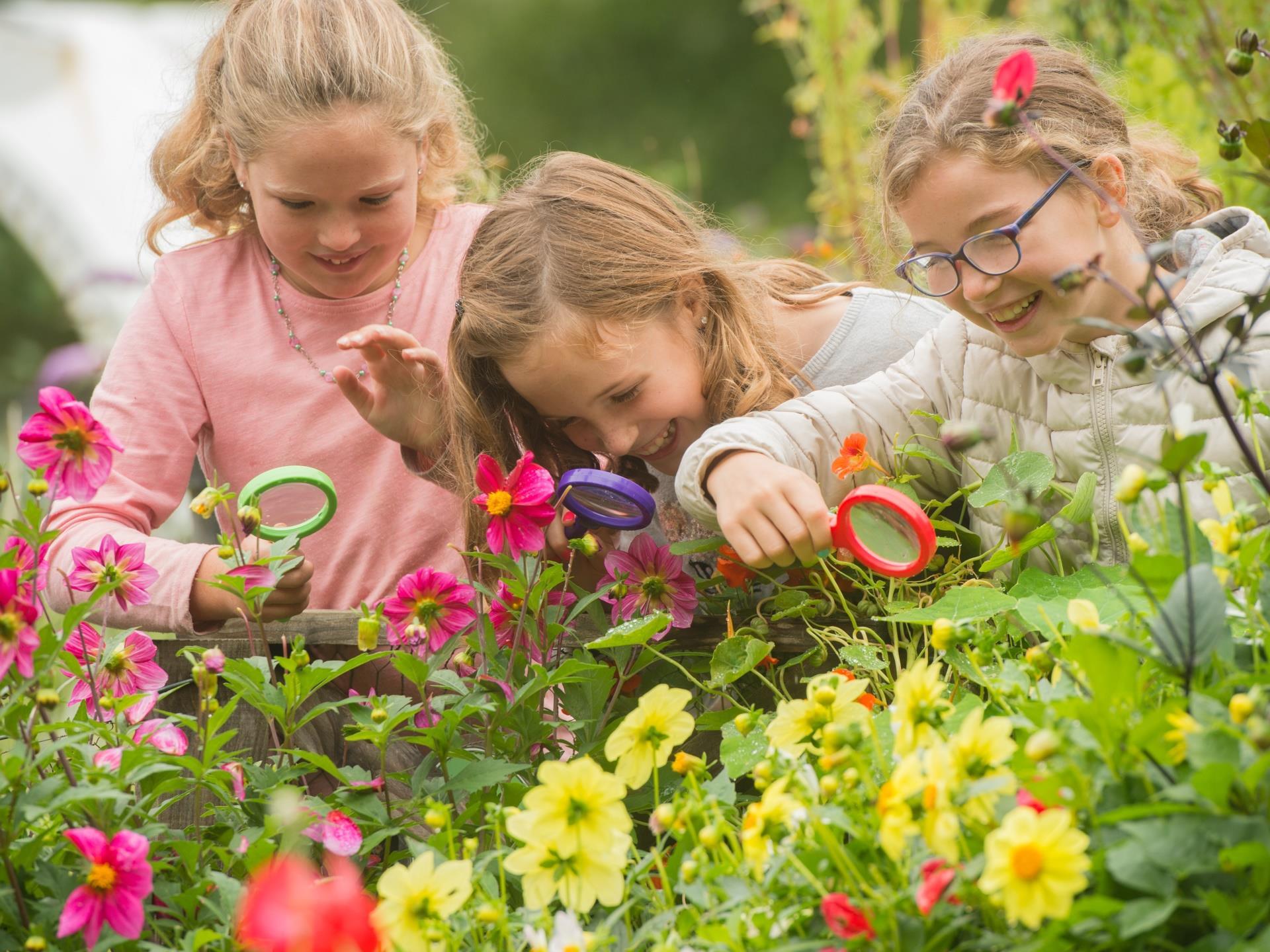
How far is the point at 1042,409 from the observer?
5.04 ft

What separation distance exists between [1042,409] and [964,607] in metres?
0.43

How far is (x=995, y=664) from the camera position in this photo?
1.19 metres

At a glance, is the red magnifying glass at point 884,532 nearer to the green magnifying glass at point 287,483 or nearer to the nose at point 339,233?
the green magnifying glass at point 287,483

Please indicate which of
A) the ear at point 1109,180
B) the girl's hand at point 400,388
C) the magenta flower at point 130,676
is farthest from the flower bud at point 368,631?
the ear at point 1109,180

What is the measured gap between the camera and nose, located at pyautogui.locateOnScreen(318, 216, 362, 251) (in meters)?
1.88

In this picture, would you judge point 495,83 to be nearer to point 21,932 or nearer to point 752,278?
point 752,278

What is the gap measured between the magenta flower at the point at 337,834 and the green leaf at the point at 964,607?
21.3 inches

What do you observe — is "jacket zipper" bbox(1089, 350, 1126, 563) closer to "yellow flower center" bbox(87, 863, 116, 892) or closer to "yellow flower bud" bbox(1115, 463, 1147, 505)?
"yellow flower bud" bbox(1115, 463, 1147, 505)

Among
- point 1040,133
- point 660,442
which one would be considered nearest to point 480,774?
point 660,442

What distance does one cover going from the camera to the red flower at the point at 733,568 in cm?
145

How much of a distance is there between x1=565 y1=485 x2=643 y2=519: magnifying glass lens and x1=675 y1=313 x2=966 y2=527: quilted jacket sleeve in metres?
A: 0.07

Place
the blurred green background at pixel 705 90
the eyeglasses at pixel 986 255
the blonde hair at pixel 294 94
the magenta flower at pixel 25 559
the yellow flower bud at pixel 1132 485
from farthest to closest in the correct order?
the blurred green background at pixel 705 90, the blonde hair at pixel 294 94, the eyeglasses at pixel 986 255, the magenta flower at pixel 25 559, the yellow flower bud at pixel 1132 485

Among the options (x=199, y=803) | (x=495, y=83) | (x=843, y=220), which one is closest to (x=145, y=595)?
(x=199, y=803)

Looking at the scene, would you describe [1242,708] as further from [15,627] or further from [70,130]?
[70,130]
